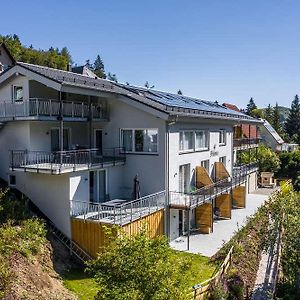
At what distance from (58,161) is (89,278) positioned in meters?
6.73

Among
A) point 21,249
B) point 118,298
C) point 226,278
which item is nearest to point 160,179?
point 226,278

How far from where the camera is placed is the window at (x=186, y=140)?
2419 centimetres

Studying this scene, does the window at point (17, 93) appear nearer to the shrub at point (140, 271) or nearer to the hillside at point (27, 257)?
the hillside at point (27, 257)

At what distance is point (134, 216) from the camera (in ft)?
61.6

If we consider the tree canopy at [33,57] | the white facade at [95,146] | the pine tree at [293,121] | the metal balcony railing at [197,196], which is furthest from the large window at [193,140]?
the tree canopy at [33,57]

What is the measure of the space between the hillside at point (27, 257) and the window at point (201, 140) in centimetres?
1256

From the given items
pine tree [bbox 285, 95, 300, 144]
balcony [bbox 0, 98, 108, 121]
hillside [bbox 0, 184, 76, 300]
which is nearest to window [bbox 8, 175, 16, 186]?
hillside [bbox 0, 184, 76, 300]

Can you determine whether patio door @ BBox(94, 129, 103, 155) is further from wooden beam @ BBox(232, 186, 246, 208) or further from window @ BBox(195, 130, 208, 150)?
wooden beam @ BBox(232, 186, 246, 208)

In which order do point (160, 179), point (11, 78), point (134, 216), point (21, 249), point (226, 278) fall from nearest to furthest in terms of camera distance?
1. point (21, 249)
2. point (226, 278)
3. point (134, 216)
4. point (11, 78)
5. point (160, 179)

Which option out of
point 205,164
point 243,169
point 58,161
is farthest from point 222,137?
point 58,161

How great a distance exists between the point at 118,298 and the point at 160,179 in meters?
13.8

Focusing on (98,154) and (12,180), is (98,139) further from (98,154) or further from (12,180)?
(12,180)

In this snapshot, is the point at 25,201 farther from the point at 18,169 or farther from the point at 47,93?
the point at 47,93

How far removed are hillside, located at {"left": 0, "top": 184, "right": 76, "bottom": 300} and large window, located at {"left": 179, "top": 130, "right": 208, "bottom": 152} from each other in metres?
10.5
